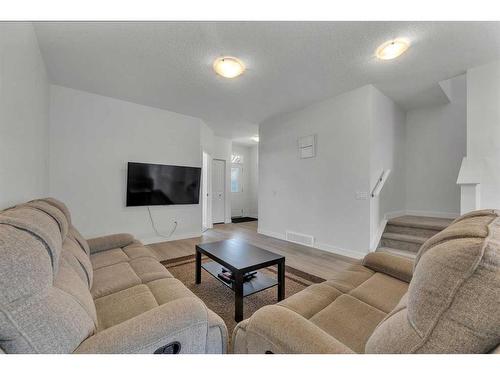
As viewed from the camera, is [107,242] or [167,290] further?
[107,242]

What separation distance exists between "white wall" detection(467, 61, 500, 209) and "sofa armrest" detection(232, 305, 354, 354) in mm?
2863

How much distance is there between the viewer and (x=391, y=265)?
1.42 m

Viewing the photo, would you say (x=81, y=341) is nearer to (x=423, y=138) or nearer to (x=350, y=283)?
(x=350, y=283)

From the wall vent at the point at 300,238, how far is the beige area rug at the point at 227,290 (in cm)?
109

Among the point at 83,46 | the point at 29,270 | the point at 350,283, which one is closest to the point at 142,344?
the point at 29,270

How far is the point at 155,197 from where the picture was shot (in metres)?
3.62

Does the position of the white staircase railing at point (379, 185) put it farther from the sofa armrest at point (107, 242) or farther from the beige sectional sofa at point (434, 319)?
the sofa armrest at point (107, 242)

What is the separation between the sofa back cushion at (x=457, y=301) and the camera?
490mm

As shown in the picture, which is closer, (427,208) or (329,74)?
(329,74)

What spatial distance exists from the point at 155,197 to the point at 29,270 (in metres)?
3.11

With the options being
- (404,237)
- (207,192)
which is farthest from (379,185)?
(207,192)

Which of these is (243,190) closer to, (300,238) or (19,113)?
(300,238)

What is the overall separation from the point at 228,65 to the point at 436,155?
404 centimetres

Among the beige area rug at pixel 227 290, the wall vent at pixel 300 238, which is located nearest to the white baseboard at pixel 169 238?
the beige area rug at pixel 227 290
